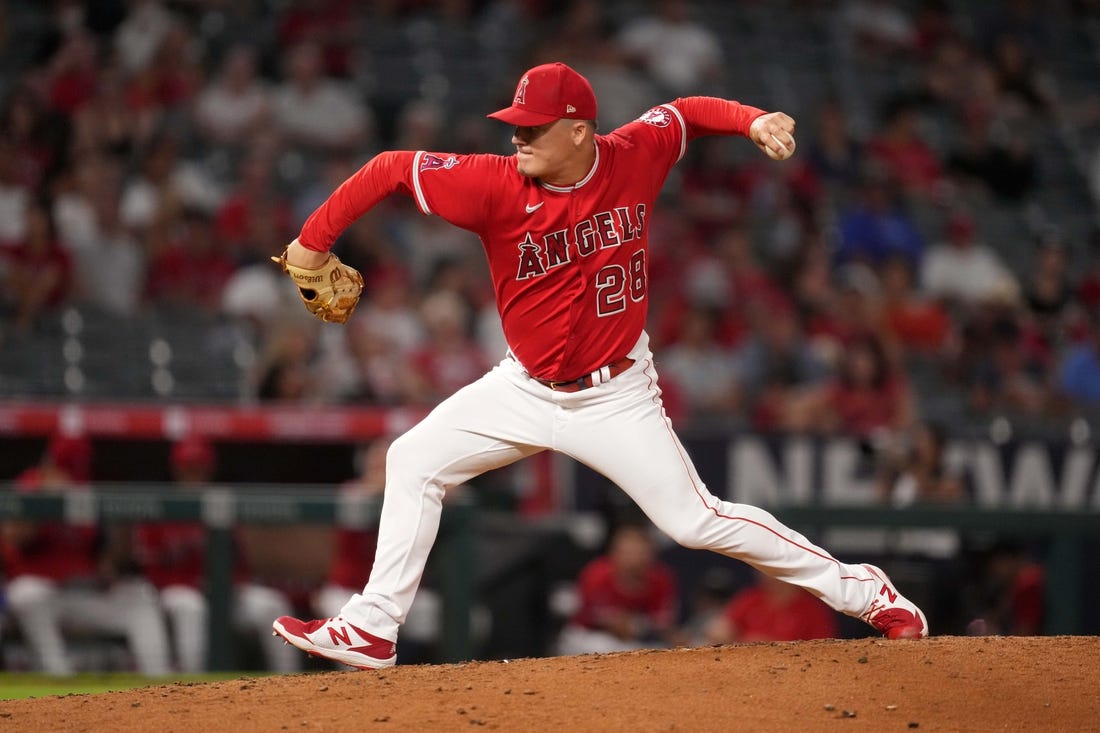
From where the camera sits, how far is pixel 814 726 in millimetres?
3994

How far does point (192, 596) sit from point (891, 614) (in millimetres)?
3626

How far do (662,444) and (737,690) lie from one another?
750 mm

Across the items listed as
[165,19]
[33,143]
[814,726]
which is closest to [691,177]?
[165,19]

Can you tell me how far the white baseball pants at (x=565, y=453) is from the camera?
4520 mm

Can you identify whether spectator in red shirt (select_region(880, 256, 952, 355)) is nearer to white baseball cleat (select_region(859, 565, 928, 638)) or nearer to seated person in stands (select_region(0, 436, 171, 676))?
seated person in stands (select_region(0, 436, 171, 676))

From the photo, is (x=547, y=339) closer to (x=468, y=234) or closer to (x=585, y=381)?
(x=585, y=381)

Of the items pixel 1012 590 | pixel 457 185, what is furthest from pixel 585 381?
pixel 1012 590

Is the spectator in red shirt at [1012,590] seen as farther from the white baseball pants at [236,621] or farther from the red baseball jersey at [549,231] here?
the red baseball jersey at [549,231]

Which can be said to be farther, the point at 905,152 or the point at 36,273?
the point at 905,152

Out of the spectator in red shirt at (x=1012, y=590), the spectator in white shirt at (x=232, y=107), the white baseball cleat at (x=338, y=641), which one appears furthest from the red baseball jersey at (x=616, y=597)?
the spectator in white shirt at (x=232, y=107)

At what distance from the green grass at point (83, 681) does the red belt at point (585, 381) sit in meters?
2.28

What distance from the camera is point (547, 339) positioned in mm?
4562

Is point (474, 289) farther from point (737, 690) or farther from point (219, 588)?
point (737, 690)

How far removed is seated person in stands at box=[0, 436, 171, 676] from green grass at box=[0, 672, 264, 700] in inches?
6.4
